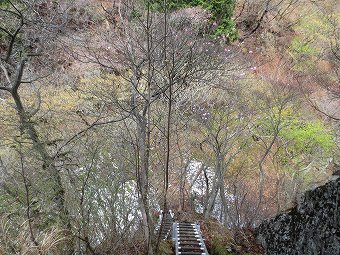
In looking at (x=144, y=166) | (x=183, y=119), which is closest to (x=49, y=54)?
(x=183, y=119)

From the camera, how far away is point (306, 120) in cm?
2034

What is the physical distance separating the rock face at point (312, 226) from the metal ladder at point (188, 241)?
10.6ft

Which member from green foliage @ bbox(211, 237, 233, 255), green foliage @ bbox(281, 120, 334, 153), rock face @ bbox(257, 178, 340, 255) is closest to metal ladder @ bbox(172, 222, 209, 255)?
green foliage @ bbox(211, 237, 233, 255)

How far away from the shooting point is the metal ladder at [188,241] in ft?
28.7

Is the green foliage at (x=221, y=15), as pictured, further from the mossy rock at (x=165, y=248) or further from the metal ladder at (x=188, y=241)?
the mossy rock at (x=165, y=248)

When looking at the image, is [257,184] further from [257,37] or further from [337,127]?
[257,37]

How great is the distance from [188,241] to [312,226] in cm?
513

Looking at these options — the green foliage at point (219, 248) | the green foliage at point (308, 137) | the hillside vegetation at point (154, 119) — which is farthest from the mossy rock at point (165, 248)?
the green foliage at point (308, 137)

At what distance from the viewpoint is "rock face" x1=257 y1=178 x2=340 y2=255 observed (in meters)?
4.16

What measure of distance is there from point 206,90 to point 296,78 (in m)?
11.2

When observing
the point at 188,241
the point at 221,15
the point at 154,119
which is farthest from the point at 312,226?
the point at 221,15

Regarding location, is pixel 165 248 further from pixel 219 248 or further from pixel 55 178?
pixel 55 178

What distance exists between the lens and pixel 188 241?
930 centimetres

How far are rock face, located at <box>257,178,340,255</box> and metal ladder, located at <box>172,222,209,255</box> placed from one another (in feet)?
10.6
